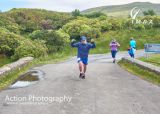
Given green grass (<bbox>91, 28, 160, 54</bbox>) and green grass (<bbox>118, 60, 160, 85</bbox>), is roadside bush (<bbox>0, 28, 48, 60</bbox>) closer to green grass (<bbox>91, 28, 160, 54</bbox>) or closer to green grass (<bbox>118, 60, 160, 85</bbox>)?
green grass (<bbox>91, 28, 160, 54</bbox>)

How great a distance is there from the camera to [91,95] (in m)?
13.0

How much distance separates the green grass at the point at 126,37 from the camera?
2405 inches

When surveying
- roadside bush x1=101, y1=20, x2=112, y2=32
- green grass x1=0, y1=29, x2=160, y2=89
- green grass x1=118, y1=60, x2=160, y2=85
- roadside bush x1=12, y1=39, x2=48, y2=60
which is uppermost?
green grass x1=118, y1=60, x2=160, y2=85

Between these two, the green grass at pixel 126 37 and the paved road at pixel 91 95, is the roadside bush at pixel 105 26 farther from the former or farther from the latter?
the paved road at pixel 91 95

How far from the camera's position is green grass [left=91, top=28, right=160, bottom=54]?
61.1 metres

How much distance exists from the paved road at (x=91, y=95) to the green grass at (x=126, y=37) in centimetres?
4011

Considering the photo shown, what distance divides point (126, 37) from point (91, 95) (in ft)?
172

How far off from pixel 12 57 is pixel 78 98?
98.9ft

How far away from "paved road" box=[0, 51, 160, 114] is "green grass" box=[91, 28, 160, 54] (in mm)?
40113

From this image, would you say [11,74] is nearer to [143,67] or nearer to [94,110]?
[143,67]

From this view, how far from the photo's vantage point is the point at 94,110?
35.5 ft

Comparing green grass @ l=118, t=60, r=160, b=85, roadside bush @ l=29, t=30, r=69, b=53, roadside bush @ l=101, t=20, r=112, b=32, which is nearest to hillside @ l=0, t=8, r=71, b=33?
roadside bush @ l=101, t=20, r=112, b=32

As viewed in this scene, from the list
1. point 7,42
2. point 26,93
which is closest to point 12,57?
point 7,42

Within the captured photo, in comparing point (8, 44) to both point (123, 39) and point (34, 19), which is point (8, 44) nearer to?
point (123, 39)
